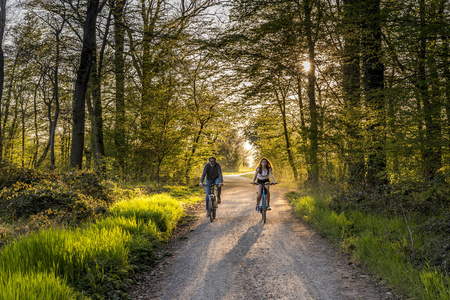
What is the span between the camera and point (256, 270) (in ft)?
17.1

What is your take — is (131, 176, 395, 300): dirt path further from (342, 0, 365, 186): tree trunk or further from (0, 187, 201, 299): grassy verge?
(342, 0, 365, 186): tree trunk

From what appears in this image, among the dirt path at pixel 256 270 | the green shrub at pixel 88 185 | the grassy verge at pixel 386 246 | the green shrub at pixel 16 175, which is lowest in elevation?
the dirt path at pixel 256 270

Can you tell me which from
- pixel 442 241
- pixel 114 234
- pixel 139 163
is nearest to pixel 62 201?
pixel 114 234

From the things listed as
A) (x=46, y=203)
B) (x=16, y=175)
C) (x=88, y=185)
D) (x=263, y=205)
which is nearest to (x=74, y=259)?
(x=46, y=203)

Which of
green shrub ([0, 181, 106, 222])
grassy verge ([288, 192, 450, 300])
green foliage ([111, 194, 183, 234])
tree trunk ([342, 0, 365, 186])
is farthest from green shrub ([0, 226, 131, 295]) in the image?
tree trunk ([342, 0, 365, 186])

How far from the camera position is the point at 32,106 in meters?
26.7

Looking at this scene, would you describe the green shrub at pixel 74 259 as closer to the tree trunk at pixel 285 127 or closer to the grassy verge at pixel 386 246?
the grassy verge at pixel 386 246

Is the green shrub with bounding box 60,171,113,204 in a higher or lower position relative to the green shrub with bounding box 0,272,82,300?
higher

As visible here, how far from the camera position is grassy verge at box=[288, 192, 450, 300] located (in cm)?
386

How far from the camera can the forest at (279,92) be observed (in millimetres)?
6078

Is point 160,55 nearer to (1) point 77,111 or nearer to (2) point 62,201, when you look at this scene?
(1) point 77,111

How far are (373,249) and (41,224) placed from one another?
721 centimetres

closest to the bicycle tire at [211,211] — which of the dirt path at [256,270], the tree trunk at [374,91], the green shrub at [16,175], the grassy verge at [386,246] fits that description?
the dirt path at [256,270]

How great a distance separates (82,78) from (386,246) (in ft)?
39.5
